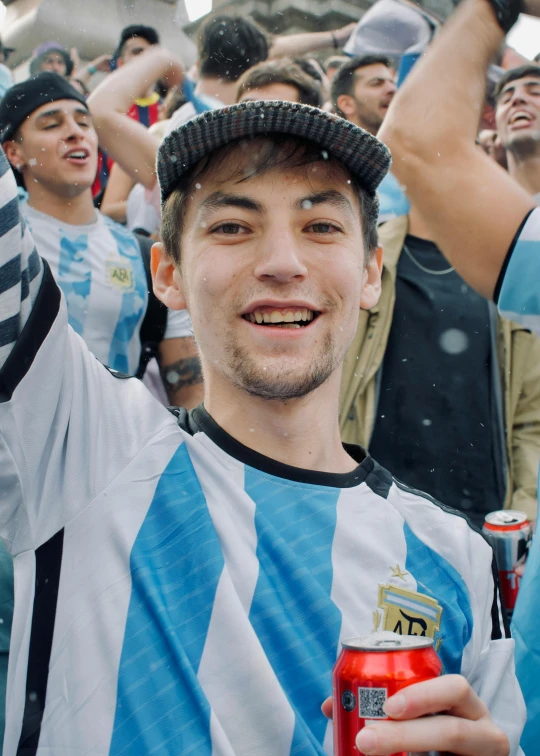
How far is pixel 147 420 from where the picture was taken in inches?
60.7

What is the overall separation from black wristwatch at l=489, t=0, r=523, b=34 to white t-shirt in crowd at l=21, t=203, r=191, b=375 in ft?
6.20

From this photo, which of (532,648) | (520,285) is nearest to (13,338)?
(520,285)

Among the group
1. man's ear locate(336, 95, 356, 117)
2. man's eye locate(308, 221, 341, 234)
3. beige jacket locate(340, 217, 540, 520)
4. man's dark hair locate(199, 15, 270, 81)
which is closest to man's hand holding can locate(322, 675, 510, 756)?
man's eye locate(308, 221, 341, 234)

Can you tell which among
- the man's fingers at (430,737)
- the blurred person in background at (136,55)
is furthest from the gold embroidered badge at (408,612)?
the blurred person in background at (136,55)

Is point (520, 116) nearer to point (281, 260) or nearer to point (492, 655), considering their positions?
point (281, 260)

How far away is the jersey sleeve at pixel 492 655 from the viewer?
1459mm

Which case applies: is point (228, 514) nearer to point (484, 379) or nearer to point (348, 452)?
point (348, 452)

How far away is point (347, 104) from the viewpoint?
4113 millimetres

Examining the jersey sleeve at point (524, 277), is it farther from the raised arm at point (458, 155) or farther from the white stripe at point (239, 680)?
the white stripe at point (239, 680)

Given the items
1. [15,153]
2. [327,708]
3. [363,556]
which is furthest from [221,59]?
[327,708]

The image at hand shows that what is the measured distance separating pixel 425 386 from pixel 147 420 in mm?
1593

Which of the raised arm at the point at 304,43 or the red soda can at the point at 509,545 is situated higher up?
the raised arm at the point at 304,43

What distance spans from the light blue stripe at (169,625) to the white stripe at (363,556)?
0.80 feet

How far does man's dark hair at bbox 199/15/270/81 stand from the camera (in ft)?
14.3
